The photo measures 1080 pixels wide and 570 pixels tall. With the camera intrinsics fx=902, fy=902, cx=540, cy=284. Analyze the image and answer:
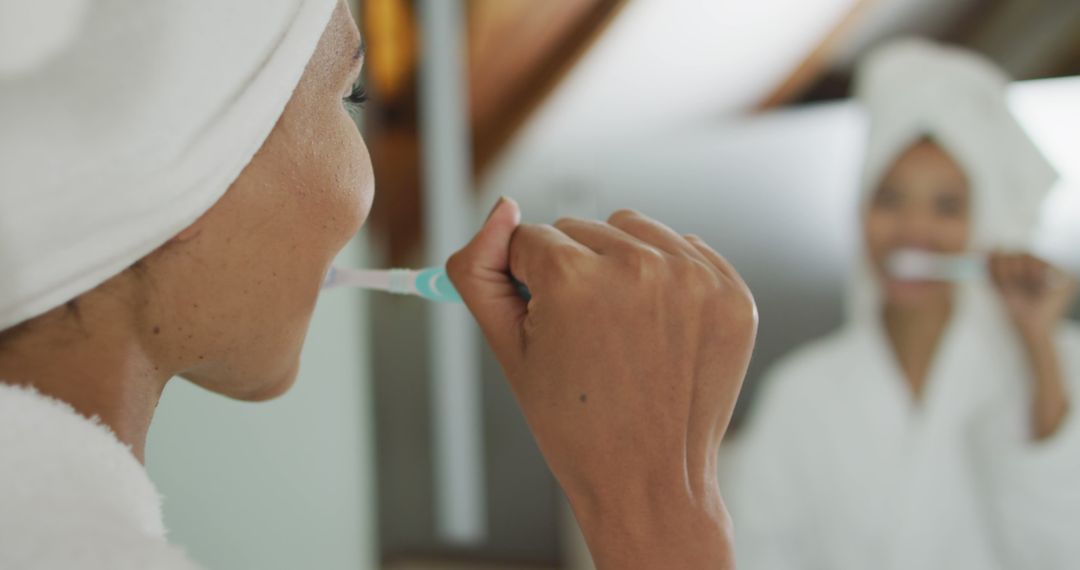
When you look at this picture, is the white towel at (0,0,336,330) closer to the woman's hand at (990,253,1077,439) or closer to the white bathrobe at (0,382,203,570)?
the white bathrobe at (0,382,203,570)

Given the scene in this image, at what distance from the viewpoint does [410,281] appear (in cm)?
38

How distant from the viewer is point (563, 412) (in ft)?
0.99

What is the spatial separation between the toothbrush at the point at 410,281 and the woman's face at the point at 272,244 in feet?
0.13

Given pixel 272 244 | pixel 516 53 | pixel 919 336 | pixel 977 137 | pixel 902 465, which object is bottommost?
pixel 902 465

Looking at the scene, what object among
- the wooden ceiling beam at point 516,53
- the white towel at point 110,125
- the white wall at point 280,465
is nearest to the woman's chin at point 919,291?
the wooden ceiling beam at point 516,53

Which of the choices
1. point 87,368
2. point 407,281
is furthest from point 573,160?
point 87,368

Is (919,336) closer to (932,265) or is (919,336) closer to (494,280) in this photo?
(932,265)

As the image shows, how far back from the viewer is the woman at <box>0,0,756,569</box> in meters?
0.26

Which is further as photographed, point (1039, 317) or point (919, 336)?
point (919, 336)

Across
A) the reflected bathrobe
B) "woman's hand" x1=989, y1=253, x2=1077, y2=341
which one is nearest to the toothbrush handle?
the reflected bathrobe

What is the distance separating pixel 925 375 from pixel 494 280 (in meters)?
0.93

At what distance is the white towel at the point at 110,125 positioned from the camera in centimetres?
26

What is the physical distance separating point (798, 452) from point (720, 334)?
890 millimetres

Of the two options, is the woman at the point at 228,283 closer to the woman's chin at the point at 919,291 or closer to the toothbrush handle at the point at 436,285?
the toothbrush handle at the point at 436,285
